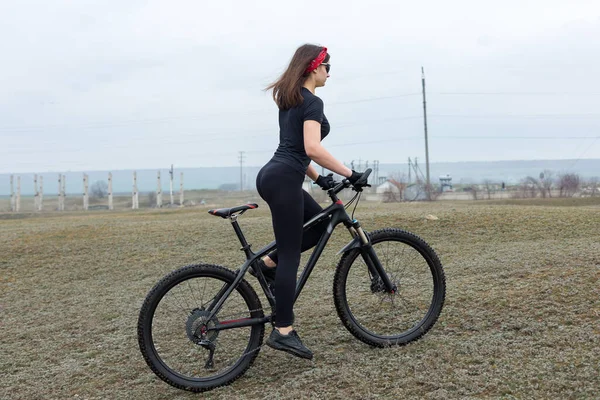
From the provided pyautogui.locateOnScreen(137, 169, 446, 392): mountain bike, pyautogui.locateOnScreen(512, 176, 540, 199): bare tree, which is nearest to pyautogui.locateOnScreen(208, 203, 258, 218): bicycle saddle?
pyautogui.locateOnScreen(137, 169, 446, 392): mountain bike

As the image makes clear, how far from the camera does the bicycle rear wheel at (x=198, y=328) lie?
11.7 feet

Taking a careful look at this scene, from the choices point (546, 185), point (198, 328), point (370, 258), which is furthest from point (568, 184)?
point (198, 328)

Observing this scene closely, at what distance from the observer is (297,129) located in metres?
3.64

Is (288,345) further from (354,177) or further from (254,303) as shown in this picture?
(354,177)

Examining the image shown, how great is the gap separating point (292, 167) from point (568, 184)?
36.1m

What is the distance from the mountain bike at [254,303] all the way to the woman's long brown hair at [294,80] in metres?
0.63

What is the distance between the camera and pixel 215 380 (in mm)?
3662

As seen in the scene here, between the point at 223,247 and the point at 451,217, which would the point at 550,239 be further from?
the point at 223,247

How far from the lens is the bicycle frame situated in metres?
3.69

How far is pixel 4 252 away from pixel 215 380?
26.2 feet

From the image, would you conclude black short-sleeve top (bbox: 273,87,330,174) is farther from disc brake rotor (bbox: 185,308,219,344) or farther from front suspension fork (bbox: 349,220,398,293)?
disc brake rotor (bbox: 185,308,219,344)

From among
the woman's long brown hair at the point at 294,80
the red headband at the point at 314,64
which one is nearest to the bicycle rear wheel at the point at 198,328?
the woman's long brown hair at the point at 294,80

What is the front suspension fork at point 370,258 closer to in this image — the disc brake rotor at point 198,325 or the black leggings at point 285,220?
the black leggings at point 285,220

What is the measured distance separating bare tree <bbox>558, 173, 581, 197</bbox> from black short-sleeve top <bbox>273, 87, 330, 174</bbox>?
3336cm
